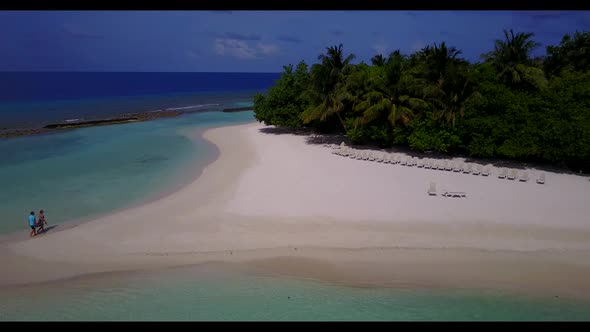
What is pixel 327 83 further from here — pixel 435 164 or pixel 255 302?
pixel 255 302

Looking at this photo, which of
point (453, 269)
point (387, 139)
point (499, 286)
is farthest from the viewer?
point (387, 139)

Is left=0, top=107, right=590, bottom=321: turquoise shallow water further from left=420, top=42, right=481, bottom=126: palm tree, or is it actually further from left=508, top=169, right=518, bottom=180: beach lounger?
left=420, top=42, right=481, bottom=126: palm tree

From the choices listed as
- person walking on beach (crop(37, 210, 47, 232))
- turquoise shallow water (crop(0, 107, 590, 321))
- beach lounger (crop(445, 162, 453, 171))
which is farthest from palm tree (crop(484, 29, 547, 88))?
person walking on beach (crop(37, 210, 47, 232))

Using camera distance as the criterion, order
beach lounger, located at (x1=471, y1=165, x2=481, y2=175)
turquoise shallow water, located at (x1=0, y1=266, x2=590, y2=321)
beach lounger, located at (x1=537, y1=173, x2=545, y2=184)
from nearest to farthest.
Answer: turquoise shallow water, located at (x1=0, y1=266, x2=590, y2=321) → beach lounger, located at (x1=537, y1=173, x2=545, y2=184) → beach lounger, located at (x1=471, y1=165, x2=481, y2=175)

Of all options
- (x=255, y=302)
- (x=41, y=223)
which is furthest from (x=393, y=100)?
(x=41, y=223)

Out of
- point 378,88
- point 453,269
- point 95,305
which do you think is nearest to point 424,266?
point 453,269
